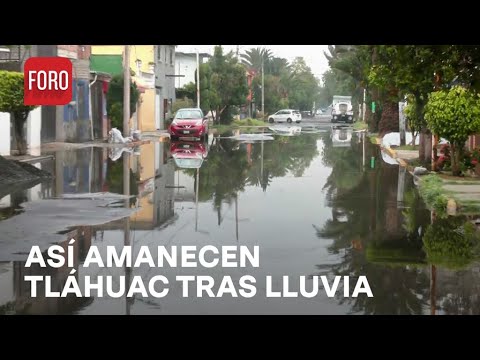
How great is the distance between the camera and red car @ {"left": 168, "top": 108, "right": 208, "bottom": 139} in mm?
40941

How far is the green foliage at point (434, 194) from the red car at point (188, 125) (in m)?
21.9

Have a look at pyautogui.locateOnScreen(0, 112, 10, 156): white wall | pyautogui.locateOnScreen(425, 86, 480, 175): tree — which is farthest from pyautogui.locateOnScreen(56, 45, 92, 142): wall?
pyautogui.locateOnScreen(425, 86, 480, 175): tree

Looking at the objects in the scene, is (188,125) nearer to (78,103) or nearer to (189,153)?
(78,103)

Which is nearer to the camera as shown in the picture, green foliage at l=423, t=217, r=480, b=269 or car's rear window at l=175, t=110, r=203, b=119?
green foliage at l=423, t=217, r=480, b=269

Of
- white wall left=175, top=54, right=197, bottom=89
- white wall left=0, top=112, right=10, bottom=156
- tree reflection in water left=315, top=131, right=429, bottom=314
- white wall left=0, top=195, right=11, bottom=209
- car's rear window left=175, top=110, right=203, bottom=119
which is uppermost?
white wall left=175, top=54, right=197, bottom=89

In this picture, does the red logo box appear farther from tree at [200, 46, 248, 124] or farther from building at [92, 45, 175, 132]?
tree at [200, 46, 248, 124]

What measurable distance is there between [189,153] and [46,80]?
21.6 ft

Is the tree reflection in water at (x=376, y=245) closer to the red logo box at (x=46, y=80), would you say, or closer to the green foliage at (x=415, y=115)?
the green foliage at (x=415, y=115)

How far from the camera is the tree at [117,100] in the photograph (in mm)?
42719

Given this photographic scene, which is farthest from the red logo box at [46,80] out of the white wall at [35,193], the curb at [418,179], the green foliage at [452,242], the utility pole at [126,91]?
the green foliage at [452,242]

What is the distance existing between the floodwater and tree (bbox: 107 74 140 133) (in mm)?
18753
